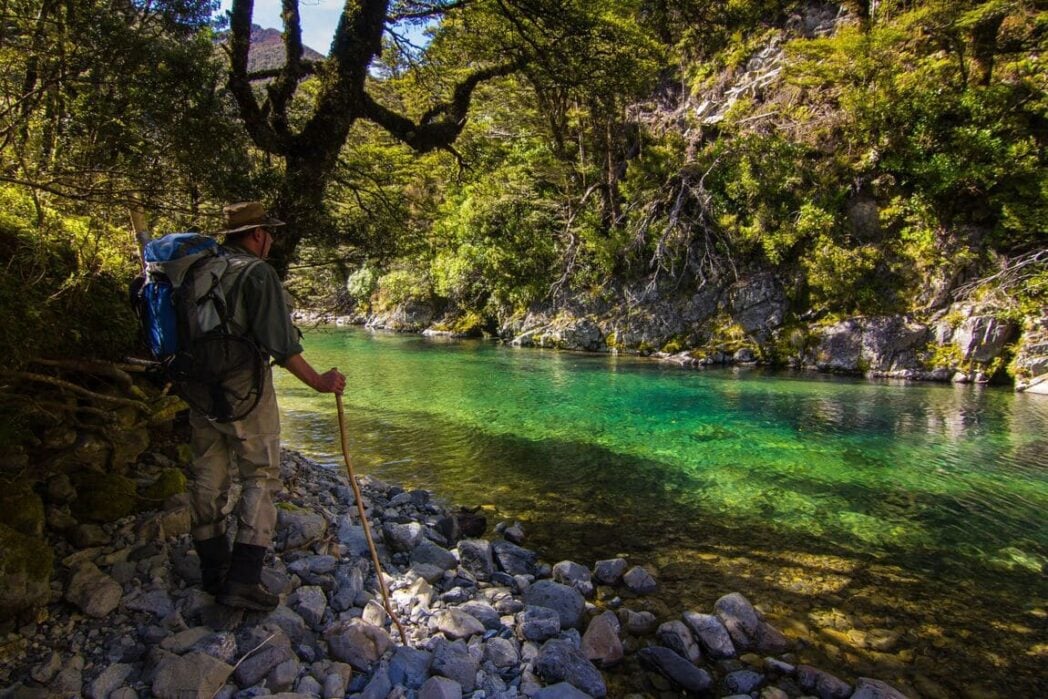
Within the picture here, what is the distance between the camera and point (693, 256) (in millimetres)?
23656

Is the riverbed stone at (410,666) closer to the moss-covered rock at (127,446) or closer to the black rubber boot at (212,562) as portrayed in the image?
the black rubber boot at (212,562)

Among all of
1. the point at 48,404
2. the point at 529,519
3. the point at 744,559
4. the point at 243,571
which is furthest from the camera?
the point at 529,519

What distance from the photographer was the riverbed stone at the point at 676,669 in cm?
357

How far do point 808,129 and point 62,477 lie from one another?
2581 cm

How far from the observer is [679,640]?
3.93m

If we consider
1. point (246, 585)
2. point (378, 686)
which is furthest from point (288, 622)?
point (378, 686)

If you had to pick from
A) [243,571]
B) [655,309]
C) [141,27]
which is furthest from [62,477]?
[655,309]

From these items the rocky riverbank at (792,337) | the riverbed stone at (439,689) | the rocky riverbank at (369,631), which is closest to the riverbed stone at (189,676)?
the rocky riverbank at (369,631)

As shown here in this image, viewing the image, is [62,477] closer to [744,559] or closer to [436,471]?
[436,471]

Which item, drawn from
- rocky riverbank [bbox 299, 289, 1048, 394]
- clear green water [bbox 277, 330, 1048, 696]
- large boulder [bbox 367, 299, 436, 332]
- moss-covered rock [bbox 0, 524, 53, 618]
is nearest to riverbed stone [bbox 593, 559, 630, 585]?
clear green water [bbox 277, 330, 1048, 696]

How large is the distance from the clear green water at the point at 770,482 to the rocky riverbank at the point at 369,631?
57 centimetres

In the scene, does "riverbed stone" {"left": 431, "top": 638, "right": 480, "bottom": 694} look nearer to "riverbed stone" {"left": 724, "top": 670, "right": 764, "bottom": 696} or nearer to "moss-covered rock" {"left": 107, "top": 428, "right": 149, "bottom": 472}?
"riverbed stone" {"left": 724, "top": 670, "right": 764, "bottom": 696}

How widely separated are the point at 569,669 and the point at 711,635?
1232 millimetres

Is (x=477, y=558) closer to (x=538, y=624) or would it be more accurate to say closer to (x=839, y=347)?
(x=538, y=624)
